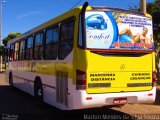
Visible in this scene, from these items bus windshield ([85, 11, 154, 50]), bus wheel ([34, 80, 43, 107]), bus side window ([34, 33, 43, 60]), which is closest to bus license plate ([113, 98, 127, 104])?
bus windshield ([85, 11, 154, 50])

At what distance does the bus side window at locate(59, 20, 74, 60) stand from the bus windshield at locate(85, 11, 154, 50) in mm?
669

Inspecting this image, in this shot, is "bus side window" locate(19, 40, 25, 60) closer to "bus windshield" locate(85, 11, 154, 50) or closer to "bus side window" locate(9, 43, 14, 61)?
"bus side window" locate(9, 43, 14, 61)

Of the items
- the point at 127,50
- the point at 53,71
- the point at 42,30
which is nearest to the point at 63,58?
the point at 53,71

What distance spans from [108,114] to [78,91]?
250 centimetres

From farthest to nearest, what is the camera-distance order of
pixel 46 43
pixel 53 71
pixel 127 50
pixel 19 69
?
pixel 19 69
pixel 46 43
pixel 53 71
pixel 127 50

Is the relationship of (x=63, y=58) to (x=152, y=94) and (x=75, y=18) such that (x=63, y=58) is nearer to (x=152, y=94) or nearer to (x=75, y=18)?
(x=75, y=18)

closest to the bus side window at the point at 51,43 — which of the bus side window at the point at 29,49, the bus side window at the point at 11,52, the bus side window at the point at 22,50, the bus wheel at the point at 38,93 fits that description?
the bus wheel at the point at 38,93

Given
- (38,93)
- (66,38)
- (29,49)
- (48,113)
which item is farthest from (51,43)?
(29,49)

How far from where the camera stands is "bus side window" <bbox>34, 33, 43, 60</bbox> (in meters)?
12.2

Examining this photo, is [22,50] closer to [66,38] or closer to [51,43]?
[51,43]

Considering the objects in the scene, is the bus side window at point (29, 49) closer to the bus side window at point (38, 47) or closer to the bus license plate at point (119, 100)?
the bus side window at point (38, 47)

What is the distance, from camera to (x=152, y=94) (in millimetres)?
9664

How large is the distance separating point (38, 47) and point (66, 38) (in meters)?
3.05

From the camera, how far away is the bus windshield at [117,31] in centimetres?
895
